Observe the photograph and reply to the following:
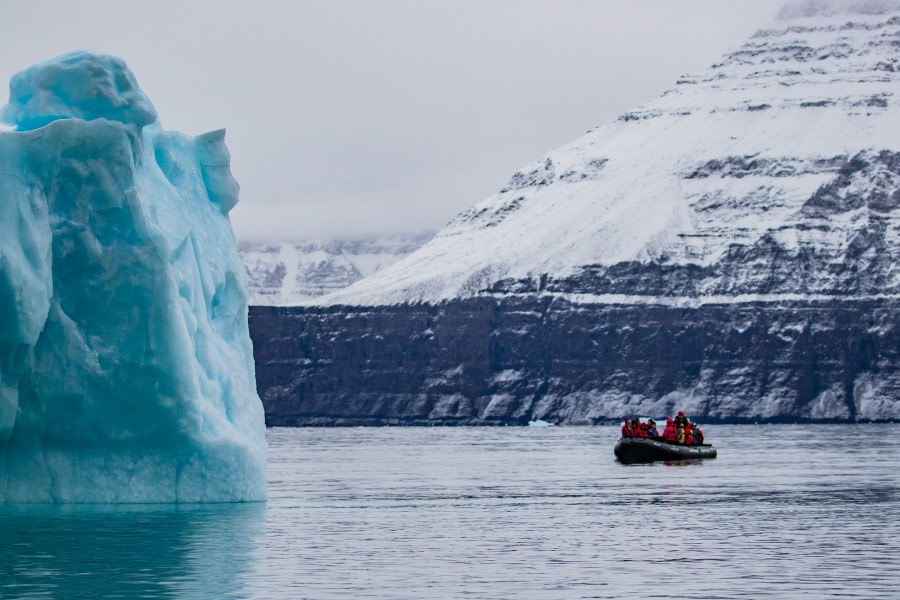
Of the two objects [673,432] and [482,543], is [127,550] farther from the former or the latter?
[673,432]

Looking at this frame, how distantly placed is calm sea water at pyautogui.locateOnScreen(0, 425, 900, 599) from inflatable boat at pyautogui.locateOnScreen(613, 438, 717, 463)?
19786mm

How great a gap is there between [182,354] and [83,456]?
15.1 feet

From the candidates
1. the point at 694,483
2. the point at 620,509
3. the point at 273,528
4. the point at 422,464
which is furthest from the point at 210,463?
the point at 422,464

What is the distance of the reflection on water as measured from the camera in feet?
151

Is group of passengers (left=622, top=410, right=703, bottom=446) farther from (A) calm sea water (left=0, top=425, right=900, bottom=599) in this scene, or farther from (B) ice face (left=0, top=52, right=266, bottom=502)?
(B) ice face (left=0, top=52, right=266, bottom=502)

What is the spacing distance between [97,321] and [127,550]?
10820 millimetres

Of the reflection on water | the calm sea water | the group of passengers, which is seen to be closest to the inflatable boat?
the group of passengers

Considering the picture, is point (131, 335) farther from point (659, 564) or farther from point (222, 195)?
point (659, 564)

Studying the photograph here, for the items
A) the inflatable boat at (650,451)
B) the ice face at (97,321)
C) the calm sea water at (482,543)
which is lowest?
the inflatable boat at (650,451)

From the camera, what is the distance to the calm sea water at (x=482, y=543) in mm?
46500

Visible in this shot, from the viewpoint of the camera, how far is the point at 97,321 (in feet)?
203

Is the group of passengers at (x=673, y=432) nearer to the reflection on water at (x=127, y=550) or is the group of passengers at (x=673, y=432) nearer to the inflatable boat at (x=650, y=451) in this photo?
the inflatable boat at (x=650, y=451)

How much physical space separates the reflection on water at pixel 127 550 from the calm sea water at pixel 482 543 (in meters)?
0.07

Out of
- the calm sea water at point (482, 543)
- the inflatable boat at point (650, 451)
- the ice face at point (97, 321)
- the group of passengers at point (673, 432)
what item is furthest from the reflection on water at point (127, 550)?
the group of passengers at point (673, 432)
